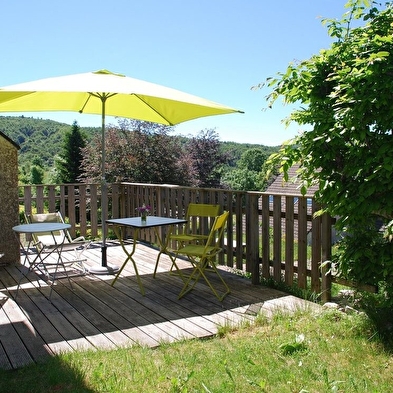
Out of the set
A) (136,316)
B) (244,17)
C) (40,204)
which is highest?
(244,17)

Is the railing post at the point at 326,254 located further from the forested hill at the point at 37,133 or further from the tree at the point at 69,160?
the forested hill at the point at 37,133

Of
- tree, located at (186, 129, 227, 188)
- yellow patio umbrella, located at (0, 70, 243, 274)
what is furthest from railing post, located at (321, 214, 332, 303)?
tree, located at (186, 129, 227, 188)

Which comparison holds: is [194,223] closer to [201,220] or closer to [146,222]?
[201,220]

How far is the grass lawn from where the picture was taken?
2566mm

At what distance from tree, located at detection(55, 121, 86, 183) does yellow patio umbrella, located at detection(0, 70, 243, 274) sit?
2996 cm

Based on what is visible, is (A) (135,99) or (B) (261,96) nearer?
(B) (261,96)

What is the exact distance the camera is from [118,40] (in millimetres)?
18469

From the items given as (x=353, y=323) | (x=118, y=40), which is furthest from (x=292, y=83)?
(x=118, y=40)

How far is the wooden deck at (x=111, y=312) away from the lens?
336cm

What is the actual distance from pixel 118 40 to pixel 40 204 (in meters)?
12.8

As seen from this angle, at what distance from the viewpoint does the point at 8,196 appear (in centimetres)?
608

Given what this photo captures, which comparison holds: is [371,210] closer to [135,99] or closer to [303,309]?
[303,309]

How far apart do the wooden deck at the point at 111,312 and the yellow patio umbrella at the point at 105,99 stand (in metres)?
0.86

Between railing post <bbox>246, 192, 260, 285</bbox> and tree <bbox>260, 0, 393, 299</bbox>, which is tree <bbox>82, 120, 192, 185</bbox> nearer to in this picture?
railing post <bbox>246, 192, 260, 285</bbox>
